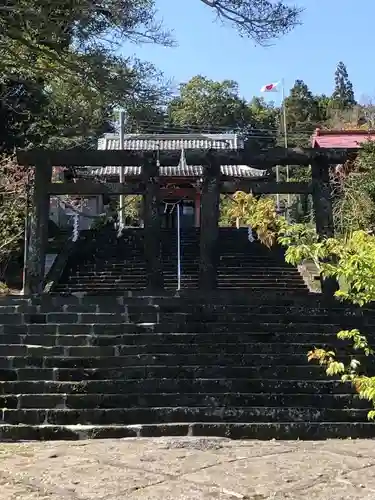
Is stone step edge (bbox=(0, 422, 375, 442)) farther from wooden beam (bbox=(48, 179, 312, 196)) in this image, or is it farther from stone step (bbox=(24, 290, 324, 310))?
wooden beam (bbox=(48, 179, 312, 196))

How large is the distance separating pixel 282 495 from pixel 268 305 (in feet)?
18.9

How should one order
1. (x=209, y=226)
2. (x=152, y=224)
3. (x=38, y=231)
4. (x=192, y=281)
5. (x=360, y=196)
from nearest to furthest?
1. (x=38, y=231)
2. (x=152, y=224)
3. (x=209, y=226)
4. (x=192, y=281)
5. (x=360, y=196)

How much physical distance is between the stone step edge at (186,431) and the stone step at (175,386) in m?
0.72

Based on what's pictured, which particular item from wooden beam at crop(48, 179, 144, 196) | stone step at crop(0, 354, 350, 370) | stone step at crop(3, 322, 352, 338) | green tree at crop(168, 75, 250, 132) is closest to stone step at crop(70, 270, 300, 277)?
wooden beam at crop(48, 179, 144, 196)

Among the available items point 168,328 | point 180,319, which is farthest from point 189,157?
point 168,328

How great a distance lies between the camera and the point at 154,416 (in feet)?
23.4

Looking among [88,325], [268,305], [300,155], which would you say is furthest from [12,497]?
[300,155]

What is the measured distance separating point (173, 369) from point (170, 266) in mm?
10475

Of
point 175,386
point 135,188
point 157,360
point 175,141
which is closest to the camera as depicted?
point 175,386

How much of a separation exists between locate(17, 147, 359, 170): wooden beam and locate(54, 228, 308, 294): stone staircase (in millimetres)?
4705

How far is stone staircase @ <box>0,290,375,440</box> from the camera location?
7.02 metres

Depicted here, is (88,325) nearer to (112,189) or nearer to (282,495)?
(112,189)

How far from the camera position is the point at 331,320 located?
383 inches

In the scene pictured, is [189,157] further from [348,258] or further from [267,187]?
[348,258]
